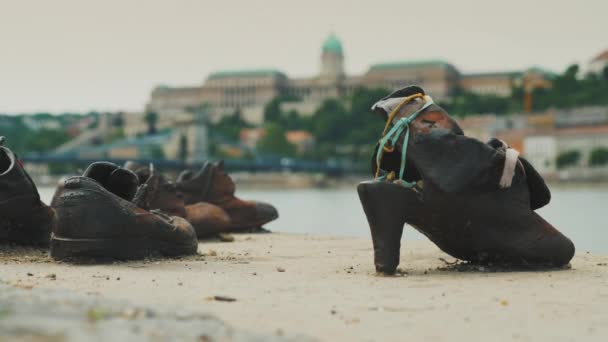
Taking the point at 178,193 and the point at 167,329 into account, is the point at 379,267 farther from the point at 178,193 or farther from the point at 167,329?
the point at 178,193

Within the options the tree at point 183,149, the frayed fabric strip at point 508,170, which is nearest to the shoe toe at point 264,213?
the frayed fabric strip at point 508,170

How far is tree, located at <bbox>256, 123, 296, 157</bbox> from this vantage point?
13562 centimetres

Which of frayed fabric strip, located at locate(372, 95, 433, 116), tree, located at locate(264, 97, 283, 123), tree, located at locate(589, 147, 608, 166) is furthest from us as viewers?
tree, located at locate(264, 97, 283, 123)

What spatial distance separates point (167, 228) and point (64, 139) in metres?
152

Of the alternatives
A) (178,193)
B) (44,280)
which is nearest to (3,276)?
(44,280)

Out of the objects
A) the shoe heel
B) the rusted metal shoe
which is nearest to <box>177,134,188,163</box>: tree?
the rusted metal shoe

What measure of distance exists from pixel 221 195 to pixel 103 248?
512 centimetres

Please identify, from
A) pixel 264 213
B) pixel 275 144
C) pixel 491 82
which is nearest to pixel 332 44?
pixel 491 82

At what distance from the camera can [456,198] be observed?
711cm

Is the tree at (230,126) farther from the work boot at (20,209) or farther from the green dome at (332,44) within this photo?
the work boot at (20,209)

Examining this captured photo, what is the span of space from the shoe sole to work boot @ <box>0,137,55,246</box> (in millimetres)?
871

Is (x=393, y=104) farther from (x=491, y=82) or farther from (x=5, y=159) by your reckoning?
(x=491, y=82)

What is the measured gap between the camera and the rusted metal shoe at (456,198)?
7.05 meters

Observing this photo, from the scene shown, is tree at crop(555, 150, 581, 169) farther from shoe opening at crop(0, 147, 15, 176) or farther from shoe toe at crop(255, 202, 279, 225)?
shoe opening at crop(0, 147, 15, 176)
